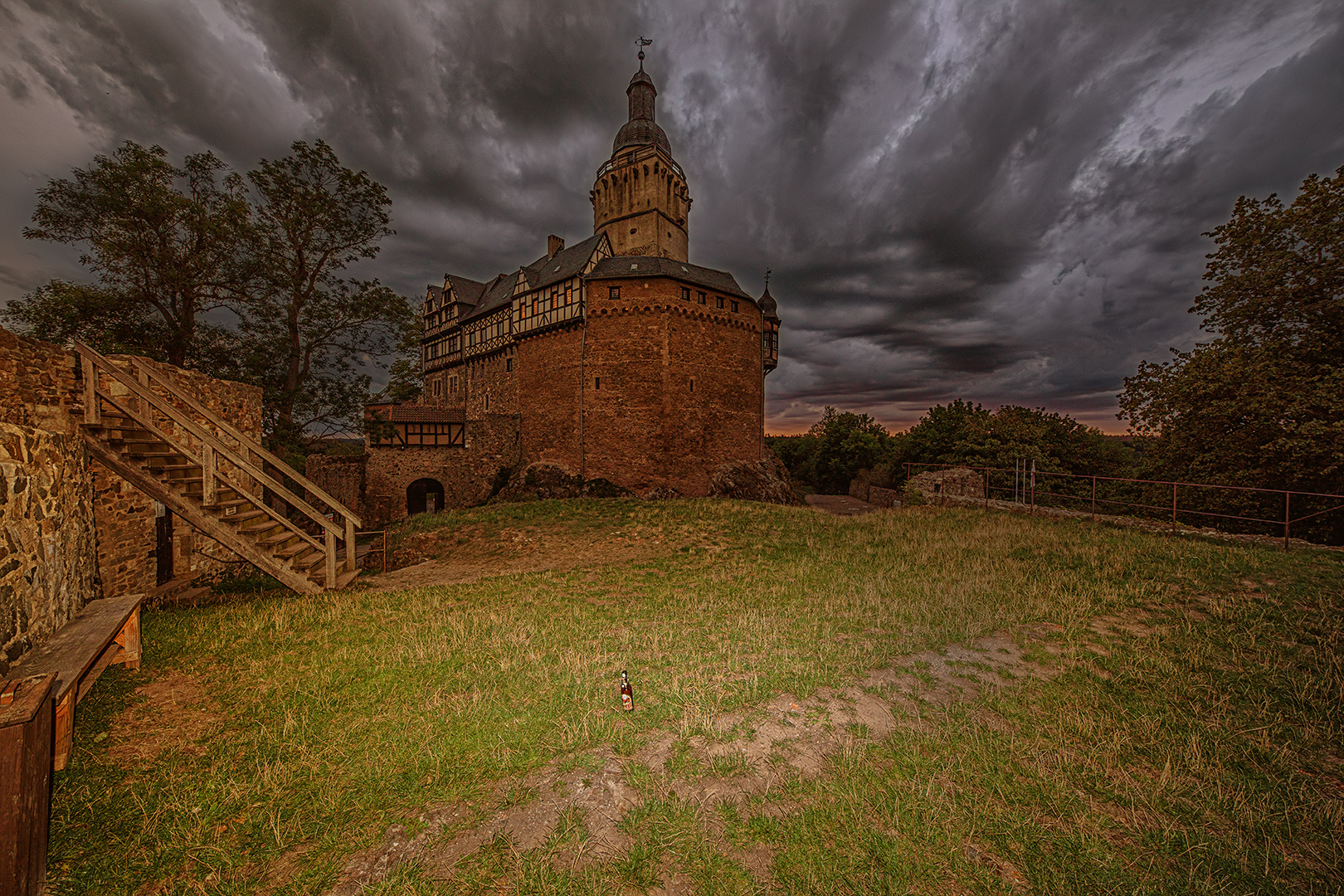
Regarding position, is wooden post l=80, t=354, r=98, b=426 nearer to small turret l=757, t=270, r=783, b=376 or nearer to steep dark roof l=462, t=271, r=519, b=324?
steep dark roof l=462, t=271, r=519, b=324

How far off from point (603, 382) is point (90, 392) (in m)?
17.8

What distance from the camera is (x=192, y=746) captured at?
314 cm

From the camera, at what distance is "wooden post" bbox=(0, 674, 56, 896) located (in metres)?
1.98

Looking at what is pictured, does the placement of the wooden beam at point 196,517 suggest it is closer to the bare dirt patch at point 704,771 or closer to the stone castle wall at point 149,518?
the stone castle wall at point 149,518

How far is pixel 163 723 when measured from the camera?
3377 mm

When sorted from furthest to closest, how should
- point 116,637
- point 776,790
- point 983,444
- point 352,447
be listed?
1. point 352,447
2. point 983,444
3. point 116,637
4. point 776,790

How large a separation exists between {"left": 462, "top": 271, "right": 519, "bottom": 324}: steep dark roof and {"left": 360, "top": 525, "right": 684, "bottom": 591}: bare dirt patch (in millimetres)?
18510

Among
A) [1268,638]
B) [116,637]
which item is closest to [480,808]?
[116,637]

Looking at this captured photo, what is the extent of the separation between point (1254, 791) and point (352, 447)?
4387cm

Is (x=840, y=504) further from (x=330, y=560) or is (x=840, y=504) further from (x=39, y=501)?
(x=39, y=501)

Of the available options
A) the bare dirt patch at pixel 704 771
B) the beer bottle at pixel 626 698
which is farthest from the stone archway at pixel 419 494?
the bare dirt patch at pixel 704 771

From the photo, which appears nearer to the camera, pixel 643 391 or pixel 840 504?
pixel 643 391

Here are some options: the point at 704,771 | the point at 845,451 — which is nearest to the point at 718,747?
the point at 704,771

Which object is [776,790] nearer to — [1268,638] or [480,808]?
[480,808]
